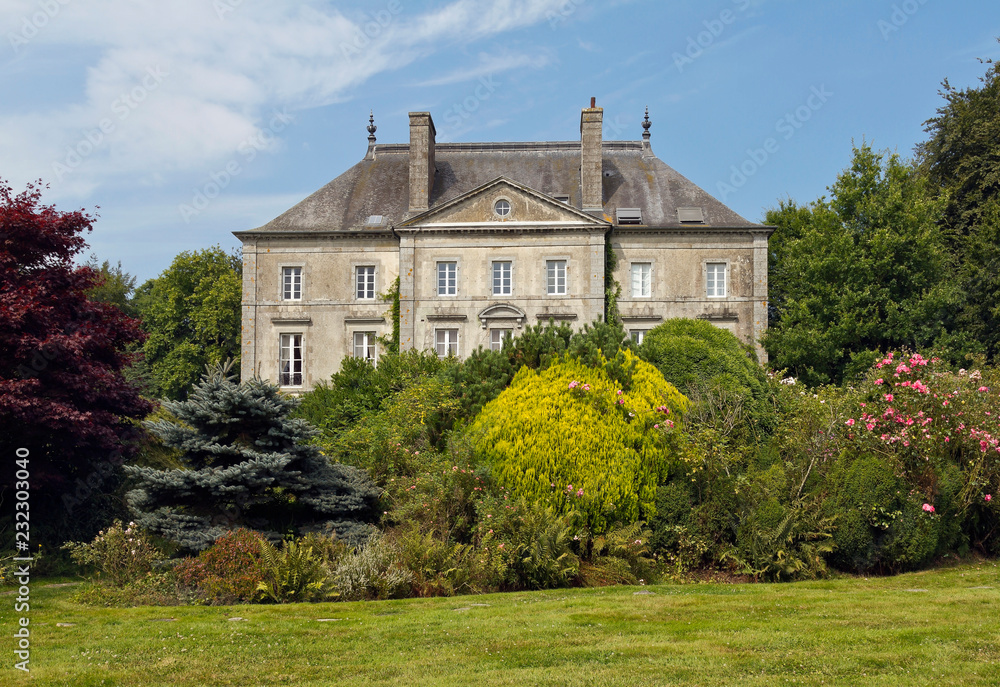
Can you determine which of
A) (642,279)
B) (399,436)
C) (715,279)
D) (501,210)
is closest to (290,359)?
(501,210)

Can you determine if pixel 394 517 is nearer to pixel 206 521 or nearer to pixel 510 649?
pixel 206 521

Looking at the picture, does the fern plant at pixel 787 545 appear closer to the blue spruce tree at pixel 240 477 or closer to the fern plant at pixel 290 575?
the blue spruce tree at pixel 240 477

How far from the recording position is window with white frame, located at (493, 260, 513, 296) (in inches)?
1259

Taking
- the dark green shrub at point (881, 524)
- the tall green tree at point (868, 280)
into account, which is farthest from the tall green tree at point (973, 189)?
the dark green shrub at point (881, 524)

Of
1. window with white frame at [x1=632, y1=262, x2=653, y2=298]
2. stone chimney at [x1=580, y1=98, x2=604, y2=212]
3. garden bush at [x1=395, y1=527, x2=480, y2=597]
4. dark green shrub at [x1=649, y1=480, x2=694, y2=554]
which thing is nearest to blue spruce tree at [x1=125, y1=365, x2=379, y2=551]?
garden bush at [x1=395, y1=527, x2=480, y2=597]

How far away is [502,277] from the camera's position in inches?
1259

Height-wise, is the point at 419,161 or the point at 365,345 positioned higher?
the point at 419,161

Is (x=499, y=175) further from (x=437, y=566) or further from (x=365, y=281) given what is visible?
(x=437, y=566)

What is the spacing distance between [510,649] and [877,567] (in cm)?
778

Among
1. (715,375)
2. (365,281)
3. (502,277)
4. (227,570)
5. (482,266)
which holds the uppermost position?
(482,266)

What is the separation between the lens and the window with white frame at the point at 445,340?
105 feet

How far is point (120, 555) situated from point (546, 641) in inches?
278

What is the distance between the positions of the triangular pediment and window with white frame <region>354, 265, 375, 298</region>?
8.11 feet

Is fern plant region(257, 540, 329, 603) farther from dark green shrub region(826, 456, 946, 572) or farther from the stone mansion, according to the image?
the stone mansion
